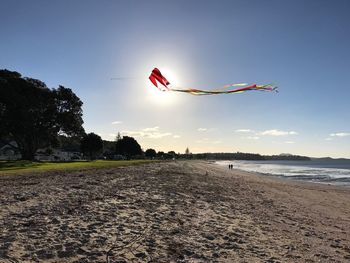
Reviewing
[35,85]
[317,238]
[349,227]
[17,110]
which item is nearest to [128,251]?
[317,238]

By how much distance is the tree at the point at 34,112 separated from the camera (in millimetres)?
50656

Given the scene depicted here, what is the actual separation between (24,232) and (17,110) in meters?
49.4

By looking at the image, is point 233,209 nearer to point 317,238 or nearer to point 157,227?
point 317,238

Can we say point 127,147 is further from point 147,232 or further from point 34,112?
point 147,232

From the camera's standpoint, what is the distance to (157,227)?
29.4ft

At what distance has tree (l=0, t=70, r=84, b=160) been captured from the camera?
50656mm

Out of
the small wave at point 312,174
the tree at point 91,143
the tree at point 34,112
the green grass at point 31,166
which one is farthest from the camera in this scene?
the tree at point 91,143

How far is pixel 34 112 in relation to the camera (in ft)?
183

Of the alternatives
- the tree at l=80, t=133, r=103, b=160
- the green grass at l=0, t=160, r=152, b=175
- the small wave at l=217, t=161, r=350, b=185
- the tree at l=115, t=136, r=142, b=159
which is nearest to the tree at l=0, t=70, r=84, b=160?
the green grass at l=0, t=160, r=152, b=175

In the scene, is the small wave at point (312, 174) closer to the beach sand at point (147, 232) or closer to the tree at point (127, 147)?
the beach sand at point (147, 232)

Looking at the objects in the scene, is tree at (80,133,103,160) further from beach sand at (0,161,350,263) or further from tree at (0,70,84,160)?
beach sand at (0,161,350,263)

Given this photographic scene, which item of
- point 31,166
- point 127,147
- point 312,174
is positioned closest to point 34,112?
point 31,166

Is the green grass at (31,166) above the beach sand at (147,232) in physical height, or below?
above

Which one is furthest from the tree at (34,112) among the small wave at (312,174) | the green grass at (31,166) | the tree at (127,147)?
the tree at (127,147)
